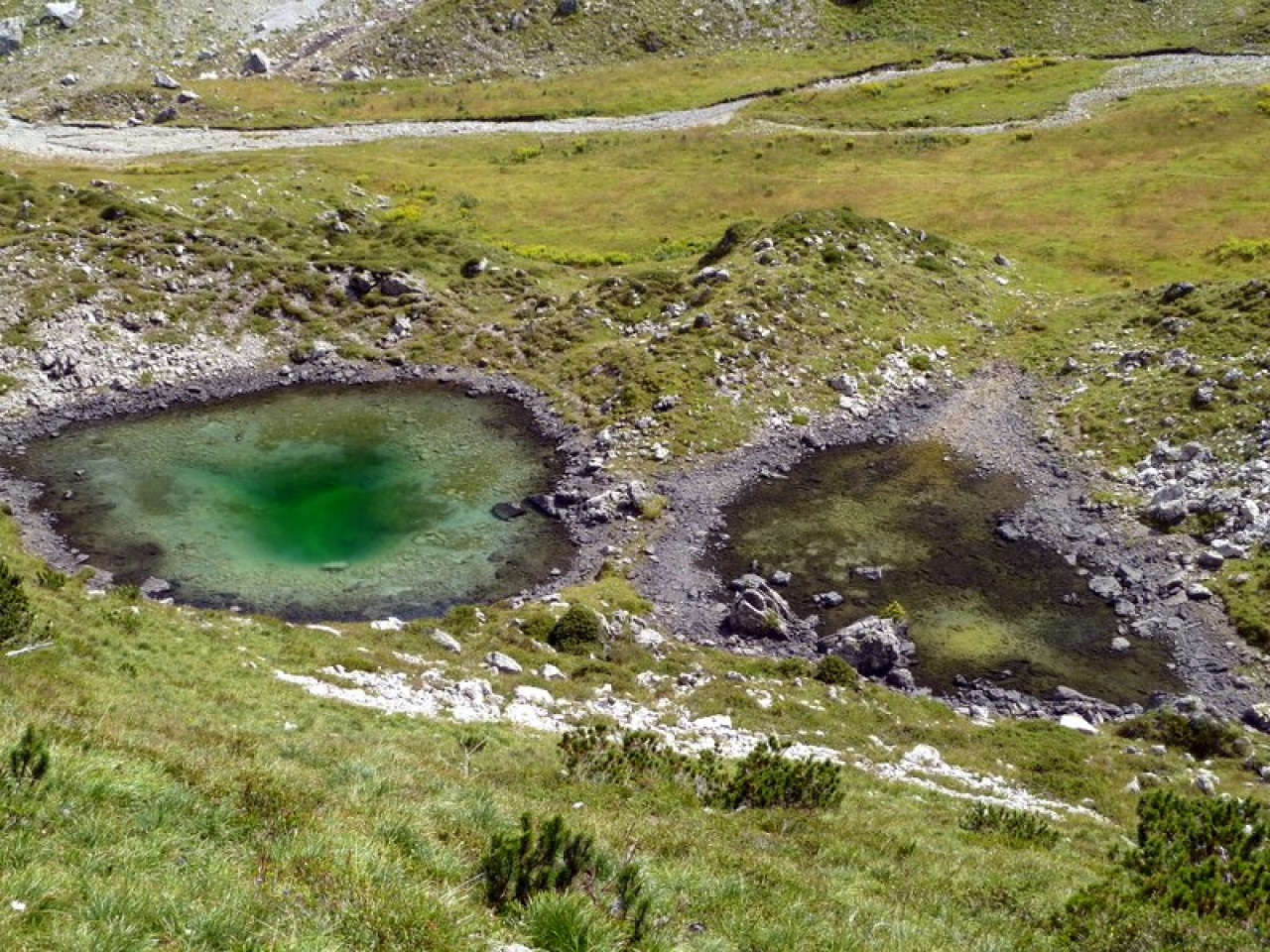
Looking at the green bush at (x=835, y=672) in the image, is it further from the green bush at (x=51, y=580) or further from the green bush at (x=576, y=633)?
the green bush at (x=51, y=580)

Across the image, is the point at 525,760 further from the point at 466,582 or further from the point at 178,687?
the point at 466,582

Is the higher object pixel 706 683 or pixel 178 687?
pixel 178 687

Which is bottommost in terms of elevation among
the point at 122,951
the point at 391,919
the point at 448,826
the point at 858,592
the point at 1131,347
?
the point at 858,592

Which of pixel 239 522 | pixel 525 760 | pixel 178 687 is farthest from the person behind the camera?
pixel 239 522

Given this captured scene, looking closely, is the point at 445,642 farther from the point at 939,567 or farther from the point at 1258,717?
the point at 1258,717

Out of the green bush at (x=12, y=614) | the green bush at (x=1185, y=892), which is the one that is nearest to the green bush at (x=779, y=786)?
the green bush at (x=1185, y=892)

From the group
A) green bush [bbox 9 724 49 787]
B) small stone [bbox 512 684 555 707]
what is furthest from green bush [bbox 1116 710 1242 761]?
green bush [bbox 9 724 49 787]

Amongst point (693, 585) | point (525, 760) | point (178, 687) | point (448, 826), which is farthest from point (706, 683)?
point (448, 826)
